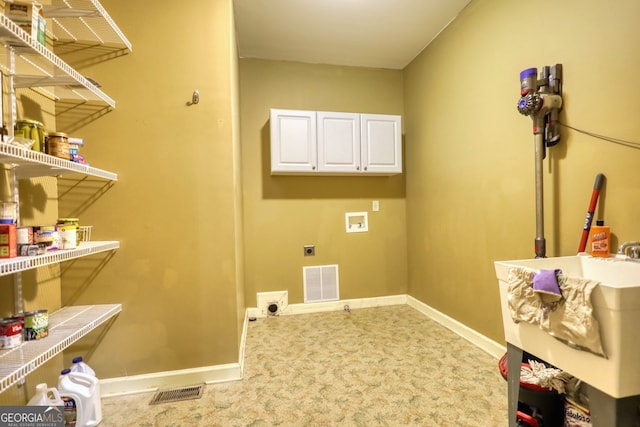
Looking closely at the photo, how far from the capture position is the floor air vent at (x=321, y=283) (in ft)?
10.8

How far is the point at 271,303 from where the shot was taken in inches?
125

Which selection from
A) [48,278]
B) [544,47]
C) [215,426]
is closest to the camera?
[215,426]

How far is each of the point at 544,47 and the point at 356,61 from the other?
1.90 metres

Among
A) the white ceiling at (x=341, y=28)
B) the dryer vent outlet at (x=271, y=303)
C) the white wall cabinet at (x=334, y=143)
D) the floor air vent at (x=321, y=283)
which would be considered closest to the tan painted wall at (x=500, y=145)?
the white ceiling at (x=341, y=28)

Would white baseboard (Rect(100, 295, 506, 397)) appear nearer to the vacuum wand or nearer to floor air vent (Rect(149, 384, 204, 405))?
floor air vent (Rect(149, 384, 204, 405))

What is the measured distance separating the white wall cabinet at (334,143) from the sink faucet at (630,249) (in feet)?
6.72

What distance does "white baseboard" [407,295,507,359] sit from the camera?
220 cm

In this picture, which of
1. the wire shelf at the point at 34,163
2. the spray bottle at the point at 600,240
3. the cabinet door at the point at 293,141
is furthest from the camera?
the cabinet door at the point at 293,141

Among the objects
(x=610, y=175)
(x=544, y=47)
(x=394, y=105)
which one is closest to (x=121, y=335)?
(x=610, y=175)

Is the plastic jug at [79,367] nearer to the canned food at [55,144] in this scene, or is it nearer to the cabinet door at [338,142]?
the canned food at [55,144]

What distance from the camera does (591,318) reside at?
3.11 feet

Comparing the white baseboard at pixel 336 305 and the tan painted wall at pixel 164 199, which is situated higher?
the tan painted wall at pixel 164 199

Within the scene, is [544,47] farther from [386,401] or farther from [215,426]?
[215,426]

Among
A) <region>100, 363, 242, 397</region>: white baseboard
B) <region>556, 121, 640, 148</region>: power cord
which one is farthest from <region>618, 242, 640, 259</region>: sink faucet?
<region>100, 363, 242, 397</region>: white baseboard
